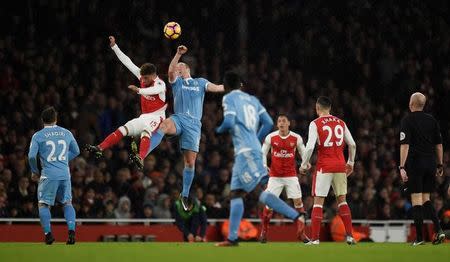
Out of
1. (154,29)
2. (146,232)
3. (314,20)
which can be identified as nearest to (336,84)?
(314,20)

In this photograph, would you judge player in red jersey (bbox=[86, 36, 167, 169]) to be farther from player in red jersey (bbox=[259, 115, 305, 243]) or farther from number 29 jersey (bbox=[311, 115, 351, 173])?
player in red jersey (bbox=[259, 115, 305, 243])

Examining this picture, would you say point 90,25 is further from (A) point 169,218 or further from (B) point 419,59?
(B) point 419,59

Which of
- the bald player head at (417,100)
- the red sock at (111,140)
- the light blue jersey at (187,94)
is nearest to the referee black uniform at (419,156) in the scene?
the bald player head at (417,100)

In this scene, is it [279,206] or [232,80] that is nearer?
[232,80]

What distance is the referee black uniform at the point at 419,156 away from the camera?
14547 millimetres

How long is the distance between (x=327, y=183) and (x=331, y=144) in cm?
60

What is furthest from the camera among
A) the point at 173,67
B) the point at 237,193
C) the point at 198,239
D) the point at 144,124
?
the point at 198,239

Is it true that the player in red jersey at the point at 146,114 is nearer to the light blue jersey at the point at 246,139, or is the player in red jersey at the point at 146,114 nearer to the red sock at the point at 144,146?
the red sock at the point at 144,146

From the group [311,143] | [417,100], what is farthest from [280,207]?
[417,100]

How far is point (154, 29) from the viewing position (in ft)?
78.7

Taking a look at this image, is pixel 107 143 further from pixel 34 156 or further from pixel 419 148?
pixel 419 148

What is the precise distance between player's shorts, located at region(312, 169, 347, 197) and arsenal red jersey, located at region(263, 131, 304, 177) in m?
2.11

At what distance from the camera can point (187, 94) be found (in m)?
14.8

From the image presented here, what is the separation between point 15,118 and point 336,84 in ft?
32.2
